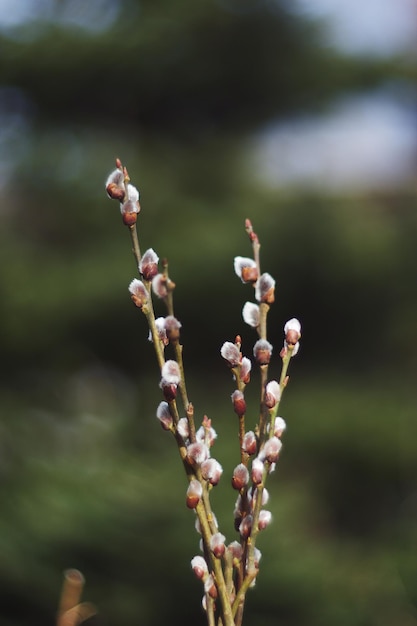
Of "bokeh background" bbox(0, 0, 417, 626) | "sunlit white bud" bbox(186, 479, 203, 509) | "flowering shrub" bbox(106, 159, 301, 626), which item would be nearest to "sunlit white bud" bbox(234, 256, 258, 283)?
"flowering shrub" bbox(106, 159, 301, 626)

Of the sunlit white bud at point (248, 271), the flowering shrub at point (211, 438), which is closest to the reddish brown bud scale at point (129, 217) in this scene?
the flowering shrub at point (211, 438)

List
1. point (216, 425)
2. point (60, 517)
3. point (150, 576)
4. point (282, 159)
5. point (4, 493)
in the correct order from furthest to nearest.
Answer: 1. point (282, 159)
2. point (216, 425)
3. point (4, 493)
4. point (60, 517)
5. point (150, 576)

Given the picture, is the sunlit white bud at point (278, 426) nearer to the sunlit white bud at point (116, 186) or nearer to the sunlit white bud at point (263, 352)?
the sunlit white bud at point (263, 352)

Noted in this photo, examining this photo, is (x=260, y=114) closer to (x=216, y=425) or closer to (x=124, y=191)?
(x=216, y=425)

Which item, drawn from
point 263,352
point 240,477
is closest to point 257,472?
point 240,477

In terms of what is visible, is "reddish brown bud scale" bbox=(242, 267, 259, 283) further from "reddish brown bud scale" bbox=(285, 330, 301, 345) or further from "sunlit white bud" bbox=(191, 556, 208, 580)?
"sunlit white bud" bbox=(191, 556, 208, 580)

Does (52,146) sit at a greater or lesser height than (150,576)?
greater

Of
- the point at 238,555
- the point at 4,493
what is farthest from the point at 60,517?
the point at 238,555
